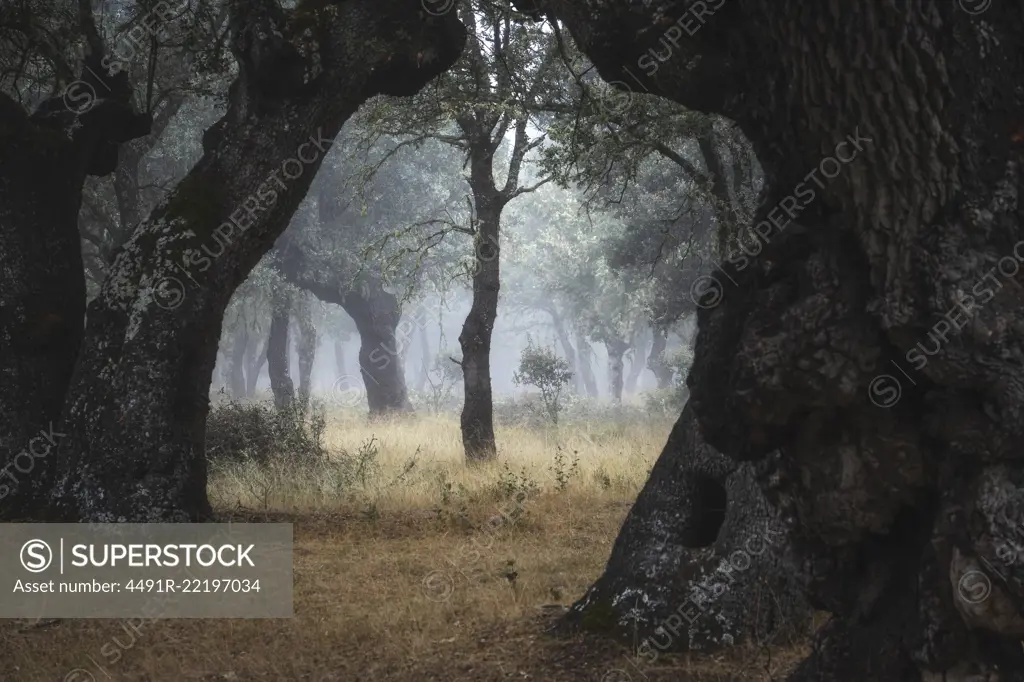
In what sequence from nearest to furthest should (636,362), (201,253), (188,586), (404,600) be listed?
(404,600) → (188,586) → (201,253) → (636,362)

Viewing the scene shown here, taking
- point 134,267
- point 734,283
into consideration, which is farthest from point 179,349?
point 734,283

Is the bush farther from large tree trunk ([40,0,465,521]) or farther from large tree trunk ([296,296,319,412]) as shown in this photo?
large tree trunk ([296,296,319,412])

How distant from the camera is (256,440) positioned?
13.2 m

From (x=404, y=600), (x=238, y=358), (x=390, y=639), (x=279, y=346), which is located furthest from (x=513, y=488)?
(x=238, y=358)

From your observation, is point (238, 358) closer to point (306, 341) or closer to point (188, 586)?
point (306, 341)

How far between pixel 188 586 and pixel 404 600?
5.28ft

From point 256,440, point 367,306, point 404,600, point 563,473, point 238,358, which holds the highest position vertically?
point 238,358

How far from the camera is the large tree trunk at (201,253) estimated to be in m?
7.15

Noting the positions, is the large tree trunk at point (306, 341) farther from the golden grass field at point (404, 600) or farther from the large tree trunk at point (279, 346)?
the golden grass field at point (404, 600)

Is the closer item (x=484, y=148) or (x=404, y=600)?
(x=404, y=600)

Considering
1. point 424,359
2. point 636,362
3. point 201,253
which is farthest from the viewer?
point 636,362

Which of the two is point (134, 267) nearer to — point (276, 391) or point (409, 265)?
point (276, 391)

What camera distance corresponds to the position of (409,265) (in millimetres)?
29156

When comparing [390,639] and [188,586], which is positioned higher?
[188,586]
